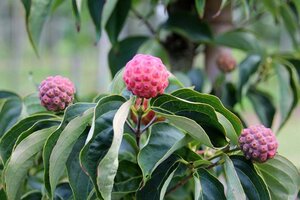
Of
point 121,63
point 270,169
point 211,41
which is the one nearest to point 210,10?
point 211,41

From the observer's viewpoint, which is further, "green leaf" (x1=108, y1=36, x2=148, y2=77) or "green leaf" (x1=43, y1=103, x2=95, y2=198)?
"green leaf" (x1=108, y1=36, x2=148, y2=77)

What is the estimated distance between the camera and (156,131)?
656mm

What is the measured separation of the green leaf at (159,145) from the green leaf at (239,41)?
0.43 metres

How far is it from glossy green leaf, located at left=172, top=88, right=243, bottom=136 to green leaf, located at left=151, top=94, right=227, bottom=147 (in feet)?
0.05

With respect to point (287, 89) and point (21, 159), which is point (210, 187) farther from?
point (287, 89)

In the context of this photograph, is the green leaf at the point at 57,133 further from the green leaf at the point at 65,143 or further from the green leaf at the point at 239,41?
the green leaf at the point at 239,41

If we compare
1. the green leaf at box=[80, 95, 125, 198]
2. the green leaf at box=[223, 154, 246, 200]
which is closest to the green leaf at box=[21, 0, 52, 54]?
the green leaf at box=[80, 95, 125, 198]

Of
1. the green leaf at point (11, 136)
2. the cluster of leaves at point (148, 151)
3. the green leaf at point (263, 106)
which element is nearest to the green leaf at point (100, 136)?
the cluster of leaves at point (148, 151)

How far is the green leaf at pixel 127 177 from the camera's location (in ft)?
2.31

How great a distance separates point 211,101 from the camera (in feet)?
2.03

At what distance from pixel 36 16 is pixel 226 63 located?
416mm

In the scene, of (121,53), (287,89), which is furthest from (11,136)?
(287,89)

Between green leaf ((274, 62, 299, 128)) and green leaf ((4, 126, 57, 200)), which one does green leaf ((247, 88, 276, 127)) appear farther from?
green leaf ((4, 126, 57, 200))

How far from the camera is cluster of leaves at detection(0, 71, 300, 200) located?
58 centimetres
